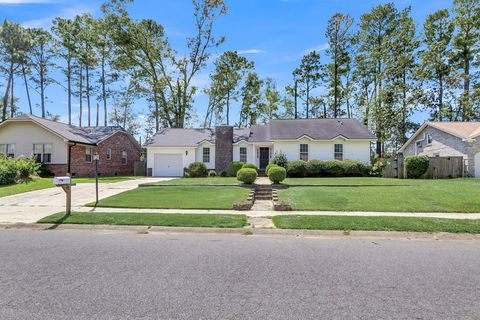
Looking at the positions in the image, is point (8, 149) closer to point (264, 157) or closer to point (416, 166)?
point (264, 157)

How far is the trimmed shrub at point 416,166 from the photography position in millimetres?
18750

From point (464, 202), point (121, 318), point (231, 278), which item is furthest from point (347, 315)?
point (464, 202)

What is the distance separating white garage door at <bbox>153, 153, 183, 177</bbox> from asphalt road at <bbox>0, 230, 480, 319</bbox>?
1989 centimetres

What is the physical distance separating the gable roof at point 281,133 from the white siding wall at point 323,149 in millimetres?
447

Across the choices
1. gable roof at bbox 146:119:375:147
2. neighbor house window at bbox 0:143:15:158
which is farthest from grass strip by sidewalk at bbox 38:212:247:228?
neighbor house window at bbox 0:143:15:158

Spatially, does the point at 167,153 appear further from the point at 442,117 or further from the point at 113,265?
the point at 442,117

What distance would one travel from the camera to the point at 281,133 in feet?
81.0

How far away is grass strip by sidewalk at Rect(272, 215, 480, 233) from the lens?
689cm

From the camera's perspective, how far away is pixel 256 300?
3.27 m

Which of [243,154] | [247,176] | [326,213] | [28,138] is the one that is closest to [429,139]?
[243,154]

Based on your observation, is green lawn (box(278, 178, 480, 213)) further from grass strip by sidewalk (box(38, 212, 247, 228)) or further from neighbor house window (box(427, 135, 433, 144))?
neighbor house window (box(427, 135, 433, 144))

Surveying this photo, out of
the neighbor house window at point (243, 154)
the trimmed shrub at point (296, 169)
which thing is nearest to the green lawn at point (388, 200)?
the trimmed shrub at point (296, 169)

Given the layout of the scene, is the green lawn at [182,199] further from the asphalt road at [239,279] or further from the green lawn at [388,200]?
the asphalt road at [239,279]

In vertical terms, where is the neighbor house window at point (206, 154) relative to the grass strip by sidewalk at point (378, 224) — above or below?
above
